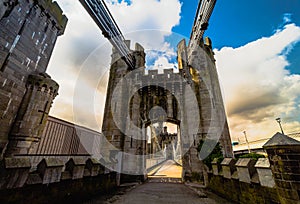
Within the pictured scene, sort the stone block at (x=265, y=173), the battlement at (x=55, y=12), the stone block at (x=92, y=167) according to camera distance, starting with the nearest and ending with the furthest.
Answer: the stone block at (x=265, y=173), the stone block at (x=92, y=167), the battlement at (x=55, y=12)

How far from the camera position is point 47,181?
10.9 ft

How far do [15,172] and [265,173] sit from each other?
5.87 meters

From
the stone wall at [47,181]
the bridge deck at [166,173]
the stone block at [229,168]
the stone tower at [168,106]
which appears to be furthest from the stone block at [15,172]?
the bridge deck at [166,173]

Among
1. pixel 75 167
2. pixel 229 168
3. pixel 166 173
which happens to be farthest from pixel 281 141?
pixel 166 173

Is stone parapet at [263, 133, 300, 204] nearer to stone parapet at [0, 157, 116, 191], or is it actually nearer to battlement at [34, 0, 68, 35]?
stone parapet at [0, 157, 116, 191]

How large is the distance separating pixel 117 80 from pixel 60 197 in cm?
863

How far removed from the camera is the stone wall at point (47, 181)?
107 inches

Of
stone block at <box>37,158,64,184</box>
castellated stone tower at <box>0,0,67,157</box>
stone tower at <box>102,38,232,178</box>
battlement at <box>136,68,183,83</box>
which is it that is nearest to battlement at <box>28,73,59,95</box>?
castellated stone tower at <box>0,0,67,157</box>

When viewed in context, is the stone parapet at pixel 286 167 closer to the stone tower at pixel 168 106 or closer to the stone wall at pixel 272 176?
the stone wall at pixel 272 176

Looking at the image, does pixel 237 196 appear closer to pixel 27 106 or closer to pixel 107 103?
pixel 107 103

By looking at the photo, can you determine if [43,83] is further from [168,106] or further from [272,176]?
[272,176]

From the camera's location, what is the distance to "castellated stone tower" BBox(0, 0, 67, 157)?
23.4 feet

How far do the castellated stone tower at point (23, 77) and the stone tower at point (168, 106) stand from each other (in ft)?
14.2

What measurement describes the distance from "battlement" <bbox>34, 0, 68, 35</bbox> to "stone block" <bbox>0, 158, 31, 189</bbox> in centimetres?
1194
